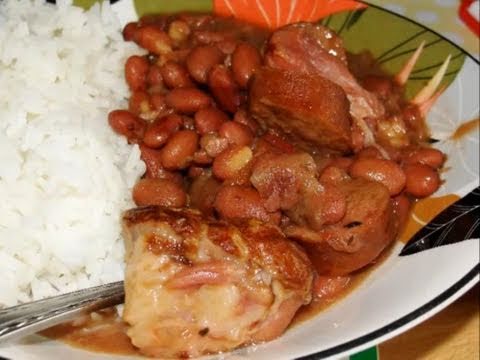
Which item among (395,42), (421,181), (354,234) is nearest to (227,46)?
(395,42)

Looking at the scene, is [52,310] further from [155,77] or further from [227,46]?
[227,46]

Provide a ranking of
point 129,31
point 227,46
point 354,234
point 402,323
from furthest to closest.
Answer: point 129,31 < point 227,46 < point 354,234 < point 402,323

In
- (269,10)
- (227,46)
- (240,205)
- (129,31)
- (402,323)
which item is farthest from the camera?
(269,10)

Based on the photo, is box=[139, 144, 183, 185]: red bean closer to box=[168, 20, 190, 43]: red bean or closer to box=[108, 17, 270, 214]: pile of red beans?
box=[108, 17, 270, 214]: pile of red beans

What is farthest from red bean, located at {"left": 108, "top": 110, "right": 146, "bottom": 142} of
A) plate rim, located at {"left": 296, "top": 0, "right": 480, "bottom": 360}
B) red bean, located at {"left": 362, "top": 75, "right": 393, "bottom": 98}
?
plate rim, located at {"left": 296, "top": 0, "right": 480, "bottom": 360}

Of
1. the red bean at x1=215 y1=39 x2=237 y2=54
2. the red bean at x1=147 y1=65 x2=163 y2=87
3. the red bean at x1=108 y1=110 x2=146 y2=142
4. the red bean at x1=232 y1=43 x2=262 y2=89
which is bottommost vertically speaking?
the red bean at x1=108 y1=110 x2=146 y2=142

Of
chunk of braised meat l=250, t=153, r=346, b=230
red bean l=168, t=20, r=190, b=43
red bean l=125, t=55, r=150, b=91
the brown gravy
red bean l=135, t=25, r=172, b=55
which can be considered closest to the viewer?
the brown gravy

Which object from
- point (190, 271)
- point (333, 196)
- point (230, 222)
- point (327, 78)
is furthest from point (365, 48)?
point (190, 271)
